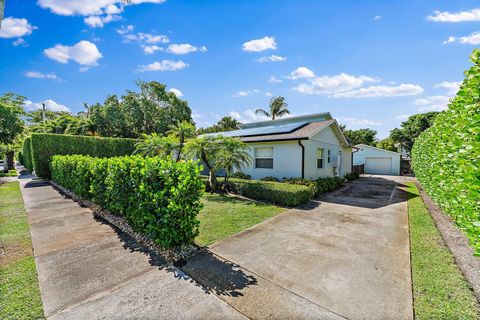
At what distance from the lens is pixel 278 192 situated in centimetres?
826

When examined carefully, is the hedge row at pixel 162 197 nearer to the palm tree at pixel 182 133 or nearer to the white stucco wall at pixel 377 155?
the palm tree at pixel 182 133

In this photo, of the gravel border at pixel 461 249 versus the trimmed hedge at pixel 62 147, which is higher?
the trimmed hedge at pixel 62 147

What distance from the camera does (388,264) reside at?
12.1ft

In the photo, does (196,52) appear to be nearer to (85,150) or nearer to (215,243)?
(215,243)

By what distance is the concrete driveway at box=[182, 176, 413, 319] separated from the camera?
8.54 ft

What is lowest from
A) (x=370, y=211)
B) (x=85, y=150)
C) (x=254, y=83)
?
(x=370, y=211)

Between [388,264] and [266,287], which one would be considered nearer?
[266,287]

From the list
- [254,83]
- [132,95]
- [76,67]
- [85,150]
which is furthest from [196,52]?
[132,95]

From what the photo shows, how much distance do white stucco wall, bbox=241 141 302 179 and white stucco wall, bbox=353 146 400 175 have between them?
17809mm

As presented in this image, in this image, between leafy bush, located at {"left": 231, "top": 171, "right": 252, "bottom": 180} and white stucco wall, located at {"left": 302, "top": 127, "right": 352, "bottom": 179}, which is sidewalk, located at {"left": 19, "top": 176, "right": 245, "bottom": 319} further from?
white stucco wall, located at {"left": 302, "top": 127, "right": 352, "bottom": 179}

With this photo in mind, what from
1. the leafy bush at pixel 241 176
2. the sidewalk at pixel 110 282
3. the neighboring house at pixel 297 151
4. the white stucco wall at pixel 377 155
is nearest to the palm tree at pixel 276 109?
the white stucco wall at pixel 377 155

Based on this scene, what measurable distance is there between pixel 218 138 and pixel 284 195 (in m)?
4.37

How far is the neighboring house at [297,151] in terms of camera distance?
10.8 meters

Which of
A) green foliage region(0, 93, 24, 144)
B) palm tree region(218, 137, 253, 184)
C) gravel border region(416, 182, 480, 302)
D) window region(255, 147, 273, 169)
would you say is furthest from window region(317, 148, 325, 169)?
green foliage region(0, 93, 24, 144)
